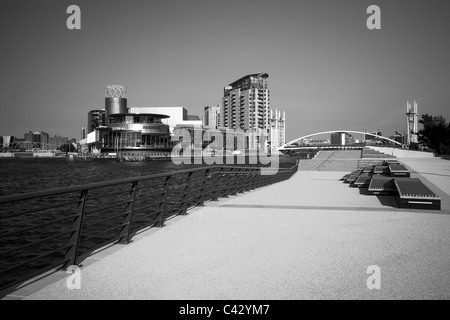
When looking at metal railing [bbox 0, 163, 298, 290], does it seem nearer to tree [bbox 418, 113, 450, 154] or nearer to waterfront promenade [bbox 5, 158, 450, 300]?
waterfront promenade [bbox 5, 158, 450, 300]

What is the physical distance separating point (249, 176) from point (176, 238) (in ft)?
40.5

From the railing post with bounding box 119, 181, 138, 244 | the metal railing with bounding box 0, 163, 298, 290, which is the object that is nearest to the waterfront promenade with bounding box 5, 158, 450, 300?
the railing post with bounding box 119, 181, 138, 244

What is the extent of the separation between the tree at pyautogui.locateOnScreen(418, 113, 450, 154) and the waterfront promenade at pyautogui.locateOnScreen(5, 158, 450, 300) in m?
78.8

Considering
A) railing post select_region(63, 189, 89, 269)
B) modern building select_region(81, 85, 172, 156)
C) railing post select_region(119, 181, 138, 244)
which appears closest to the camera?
railing post select_region(63, 189, 89, 269)

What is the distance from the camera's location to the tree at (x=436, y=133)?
7925 centimetres

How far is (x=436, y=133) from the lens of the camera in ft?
269

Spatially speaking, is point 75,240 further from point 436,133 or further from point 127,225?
point 436,133

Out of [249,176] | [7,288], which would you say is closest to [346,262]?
[7,288]

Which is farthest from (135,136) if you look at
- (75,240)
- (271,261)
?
(271,261)

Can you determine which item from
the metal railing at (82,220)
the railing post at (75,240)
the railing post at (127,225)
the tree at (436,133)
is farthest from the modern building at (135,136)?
the railing post at (75,240)

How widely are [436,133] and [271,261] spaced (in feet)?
294

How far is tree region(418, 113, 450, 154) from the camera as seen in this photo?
260 ft

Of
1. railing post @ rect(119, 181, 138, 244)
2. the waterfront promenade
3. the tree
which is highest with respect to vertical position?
the tree
